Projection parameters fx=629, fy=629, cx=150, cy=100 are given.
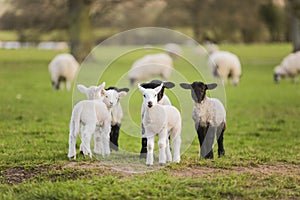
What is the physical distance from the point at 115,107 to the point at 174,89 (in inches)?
34.5

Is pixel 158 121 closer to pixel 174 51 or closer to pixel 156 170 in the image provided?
pixel 156 170

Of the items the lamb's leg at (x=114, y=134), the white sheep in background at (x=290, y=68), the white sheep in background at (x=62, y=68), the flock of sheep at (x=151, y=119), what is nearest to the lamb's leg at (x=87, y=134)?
the flock of sheep at (x=151, y=119)

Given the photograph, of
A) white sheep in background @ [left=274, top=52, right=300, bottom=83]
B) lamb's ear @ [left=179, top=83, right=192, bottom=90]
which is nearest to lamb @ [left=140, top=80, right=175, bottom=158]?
lamb's ear @ [left=179, top=83, right=192, bottom=90]

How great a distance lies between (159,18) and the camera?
64.1m

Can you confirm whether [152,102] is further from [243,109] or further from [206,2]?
[206,2]

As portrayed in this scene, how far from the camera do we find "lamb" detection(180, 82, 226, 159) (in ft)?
25.9

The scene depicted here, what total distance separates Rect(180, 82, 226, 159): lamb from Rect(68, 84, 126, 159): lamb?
0.94 m

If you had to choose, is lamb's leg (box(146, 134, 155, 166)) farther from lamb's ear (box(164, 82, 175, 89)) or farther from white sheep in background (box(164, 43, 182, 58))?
white sheep in background (box(164, 43, 182, 58))

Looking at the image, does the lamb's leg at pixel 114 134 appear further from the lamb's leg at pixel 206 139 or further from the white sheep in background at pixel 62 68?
the white sheep in background at pixel 62 68

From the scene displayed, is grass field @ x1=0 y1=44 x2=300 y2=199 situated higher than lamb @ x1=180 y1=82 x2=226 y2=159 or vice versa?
lamb @ x1=180 y1=82 x2=226 y2=159

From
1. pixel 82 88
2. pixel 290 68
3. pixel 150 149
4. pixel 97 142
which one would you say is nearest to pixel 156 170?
pixel 150 149

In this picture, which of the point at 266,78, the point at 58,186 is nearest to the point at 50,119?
the point at 58,186

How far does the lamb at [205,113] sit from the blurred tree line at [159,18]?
23.6 meters

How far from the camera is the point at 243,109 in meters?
16.9
